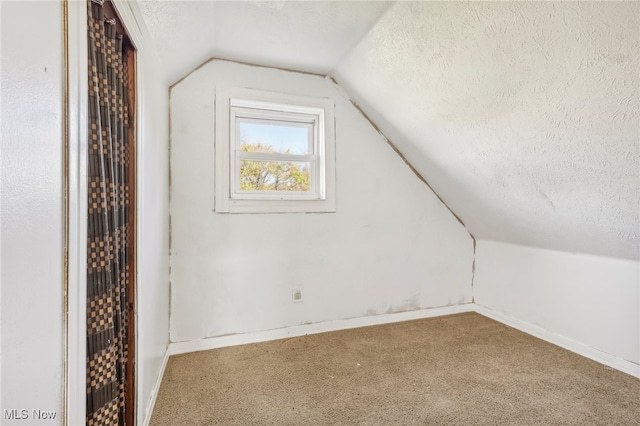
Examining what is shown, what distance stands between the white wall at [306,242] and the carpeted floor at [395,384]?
0.28 m

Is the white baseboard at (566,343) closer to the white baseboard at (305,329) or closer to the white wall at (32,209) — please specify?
the white baseboard at (305,329)

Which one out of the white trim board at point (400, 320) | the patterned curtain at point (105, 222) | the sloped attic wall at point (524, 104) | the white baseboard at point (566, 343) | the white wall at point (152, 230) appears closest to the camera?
the patterned curtain at point (105, 222)

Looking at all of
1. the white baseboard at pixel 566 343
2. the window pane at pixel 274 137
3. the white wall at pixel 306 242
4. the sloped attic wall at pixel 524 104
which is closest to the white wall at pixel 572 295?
the white baseboard at pixel 566 343

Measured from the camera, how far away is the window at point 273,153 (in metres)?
2.19

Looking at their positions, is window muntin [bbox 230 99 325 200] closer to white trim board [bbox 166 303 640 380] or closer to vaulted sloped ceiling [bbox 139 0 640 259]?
vaulted sloped ceiling [bbox 139 0 640 259]

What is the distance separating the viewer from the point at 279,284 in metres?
2.32

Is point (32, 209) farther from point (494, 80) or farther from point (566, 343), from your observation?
point (566, 343)

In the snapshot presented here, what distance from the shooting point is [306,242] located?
2.39 metres

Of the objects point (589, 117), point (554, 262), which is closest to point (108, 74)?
point (589, 117)

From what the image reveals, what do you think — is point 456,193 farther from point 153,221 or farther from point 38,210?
point 38,210

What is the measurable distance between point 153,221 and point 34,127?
3.42ft

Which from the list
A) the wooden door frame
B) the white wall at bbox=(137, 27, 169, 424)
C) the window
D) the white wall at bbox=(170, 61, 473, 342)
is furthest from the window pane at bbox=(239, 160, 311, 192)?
the wooden door frame

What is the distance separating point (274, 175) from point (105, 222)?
154cm

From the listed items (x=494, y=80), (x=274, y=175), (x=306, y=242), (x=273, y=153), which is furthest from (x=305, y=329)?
(x=494, y=80)
